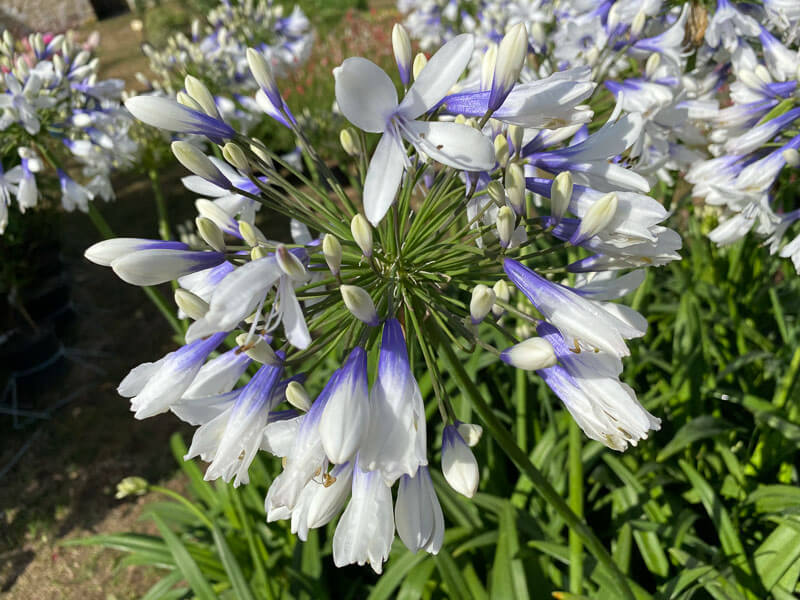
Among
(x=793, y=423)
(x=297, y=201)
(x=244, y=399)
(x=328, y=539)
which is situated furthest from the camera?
(x=328, y=539)

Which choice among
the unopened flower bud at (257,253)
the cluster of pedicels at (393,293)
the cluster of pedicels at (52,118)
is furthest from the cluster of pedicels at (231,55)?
the unopened flower bud at (257,253)

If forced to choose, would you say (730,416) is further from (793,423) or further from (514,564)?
(514,564)

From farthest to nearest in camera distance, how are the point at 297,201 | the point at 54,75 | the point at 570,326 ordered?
the point at 54,75 → the point at 297,201 → the point at 570,326

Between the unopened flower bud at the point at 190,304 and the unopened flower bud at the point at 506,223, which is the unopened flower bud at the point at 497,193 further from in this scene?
the unopened flower bud at the point at 190,304

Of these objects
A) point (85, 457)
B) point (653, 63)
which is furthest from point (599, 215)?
point (85, 457)

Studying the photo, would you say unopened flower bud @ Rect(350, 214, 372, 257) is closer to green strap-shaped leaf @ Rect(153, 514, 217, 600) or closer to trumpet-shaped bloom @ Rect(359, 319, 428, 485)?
trumpet-shaped bloom @ Rect(359, 319, 428, 485)

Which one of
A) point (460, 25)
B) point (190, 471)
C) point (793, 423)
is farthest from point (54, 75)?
point (460, 25)

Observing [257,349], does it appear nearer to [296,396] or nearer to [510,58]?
[296,396]
